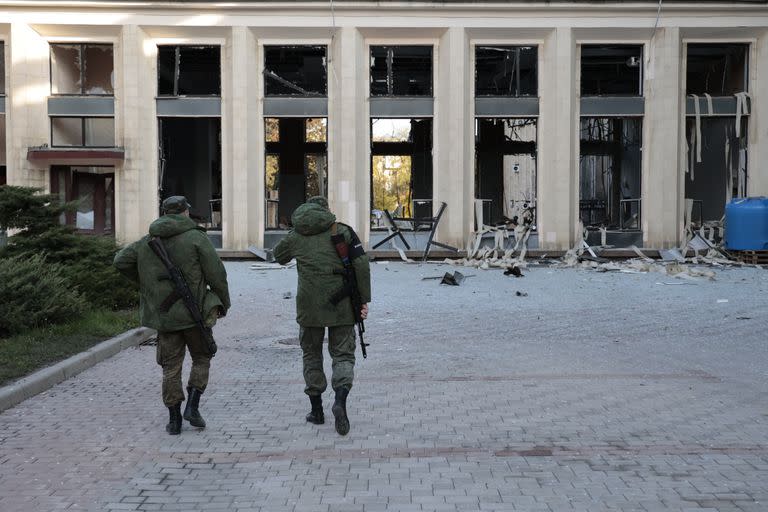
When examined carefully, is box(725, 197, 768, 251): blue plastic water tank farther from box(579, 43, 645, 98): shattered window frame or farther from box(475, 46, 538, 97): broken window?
box(475, 46, 538, 97): broken window

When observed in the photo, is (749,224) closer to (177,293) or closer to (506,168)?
(506,168)

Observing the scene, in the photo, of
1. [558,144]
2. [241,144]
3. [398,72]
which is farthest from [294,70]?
[558,144]

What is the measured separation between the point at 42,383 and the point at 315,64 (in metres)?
19.5

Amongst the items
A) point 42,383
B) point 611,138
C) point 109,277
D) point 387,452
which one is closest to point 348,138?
point 611,138

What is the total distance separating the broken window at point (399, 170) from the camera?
1019 inches

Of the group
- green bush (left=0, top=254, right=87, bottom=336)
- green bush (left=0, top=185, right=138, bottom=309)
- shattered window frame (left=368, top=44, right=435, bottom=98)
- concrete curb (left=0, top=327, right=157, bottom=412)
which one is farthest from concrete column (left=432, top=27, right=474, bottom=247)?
green bush (left=0, top=254, right=87, bottom=336)

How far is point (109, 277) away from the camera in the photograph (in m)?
12.4

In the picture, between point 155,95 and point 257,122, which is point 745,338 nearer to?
point 257,122

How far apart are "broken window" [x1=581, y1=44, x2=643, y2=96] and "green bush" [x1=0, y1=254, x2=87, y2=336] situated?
19584mm

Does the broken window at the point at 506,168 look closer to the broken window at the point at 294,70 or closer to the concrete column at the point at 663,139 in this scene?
the concrete column at the point at 663,139

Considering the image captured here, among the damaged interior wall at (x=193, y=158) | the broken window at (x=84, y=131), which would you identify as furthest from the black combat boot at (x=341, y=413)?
the broken window at (x=84, y=131)

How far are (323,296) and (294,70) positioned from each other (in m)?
20.7

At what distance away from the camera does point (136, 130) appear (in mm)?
25219

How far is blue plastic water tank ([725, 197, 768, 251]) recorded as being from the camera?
71.7 feet
